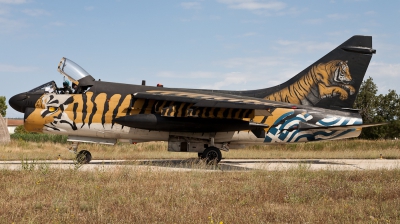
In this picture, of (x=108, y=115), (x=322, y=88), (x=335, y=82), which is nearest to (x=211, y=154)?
(x=108, y=115)

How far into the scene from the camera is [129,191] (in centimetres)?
997

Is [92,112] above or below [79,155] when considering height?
above

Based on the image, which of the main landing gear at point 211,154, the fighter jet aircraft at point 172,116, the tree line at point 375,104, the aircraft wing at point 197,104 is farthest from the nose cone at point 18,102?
the tree line at point 375,104

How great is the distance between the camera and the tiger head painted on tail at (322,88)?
18781 mm

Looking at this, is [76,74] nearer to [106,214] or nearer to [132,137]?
[132,137]

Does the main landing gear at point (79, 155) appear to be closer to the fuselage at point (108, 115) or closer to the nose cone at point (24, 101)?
the fuselage at point (108, 115)

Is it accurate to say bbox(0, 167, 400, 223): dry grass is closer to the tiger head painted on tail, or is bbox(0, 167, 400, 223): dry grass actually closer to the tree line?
the tiger head painted on tail

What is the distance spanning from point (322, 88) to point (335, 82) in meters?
0.62

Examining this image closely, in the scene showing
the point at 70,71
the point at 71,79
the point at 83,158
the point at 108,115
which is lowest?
the point at 83,158

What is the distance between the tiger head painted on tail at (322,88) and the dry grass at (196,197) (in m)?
6.05

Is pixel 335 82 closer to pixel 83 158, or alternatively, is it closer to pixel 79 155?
pixel 83 158

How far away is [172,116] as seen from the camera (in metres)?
16.2

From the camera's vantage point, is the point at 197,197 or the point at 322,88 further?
the point at 322,88

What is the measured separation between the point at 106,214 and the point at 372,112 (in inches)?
2741
